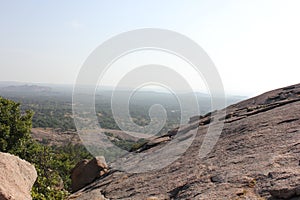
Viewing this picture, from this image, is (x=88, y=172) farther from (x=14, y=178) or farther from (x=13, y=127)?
(x=14, y=178)

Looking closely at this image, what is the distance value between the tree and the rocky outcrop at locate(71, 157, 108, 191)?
657 cm

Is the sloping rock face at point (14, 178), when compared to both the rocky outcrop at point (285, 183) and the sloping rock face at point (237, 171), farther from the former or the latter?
the rocky outcrop at point (285, 183)

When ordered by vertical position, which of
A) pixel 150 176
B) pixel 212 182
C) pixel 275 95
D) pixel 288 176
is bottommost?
pixel 150 176

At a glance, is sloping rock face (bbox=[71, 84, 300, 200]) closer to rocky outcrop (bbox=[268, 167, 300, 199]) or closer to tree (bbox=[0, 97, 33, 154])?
rocky outcrop (bbox=[268, 167, 300, 199])

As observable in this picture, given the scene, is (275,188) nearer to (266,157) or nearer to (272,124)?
(266,157)

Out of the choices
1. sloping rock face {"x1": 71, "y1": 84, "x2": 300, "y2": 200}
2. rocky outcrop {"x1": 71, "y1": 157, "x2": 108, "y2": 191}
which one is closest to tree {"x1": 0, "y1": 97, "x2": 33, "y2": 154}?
rocky outcrop {"x1": 71, "y1": 157, "x2": 108, "y2": 191}

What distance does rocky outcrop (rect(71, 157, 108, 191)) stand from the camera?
65.6ft

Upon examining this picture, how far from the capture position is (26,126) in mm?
25422

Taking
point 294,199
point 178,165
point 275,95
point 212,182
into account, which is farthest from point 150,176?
point 275,95

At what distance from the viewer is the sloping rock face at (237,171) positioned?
8.00 m

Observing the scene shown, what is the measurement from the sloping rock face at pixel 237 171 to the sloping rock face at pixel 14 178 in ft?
11.2

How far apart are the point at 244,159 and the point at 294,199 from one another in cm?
331

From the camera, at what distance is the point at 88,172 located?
2062 centimetres

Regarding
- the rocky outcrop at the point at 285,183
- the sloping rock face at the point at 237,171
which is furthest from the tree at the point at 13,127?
the rocky outcrop at the point at 285,183
